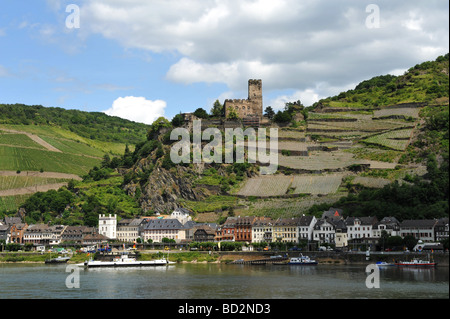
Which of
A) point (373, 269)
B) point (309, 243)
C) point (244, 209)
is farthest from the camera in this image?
point (244, 209)

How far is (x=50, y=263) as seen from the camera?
7894 cm

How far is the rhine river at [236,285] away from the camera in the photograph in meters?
39.8

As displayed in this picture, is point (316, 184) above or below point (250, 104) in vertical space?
below

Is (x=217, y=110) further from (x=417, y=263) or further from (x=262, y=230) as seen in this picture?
(x=417, y=263)

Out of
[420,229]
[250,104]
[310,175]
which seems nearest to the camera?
[420,229]

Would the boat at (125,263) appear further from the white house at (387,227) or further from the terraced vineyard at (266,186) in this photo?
the terraced vineyard at (266,186)

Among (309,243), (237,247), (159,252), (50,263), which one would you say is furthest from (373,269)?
(50,263)

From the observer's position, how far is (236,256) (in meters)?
75.4

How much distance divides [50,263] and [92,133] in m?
112

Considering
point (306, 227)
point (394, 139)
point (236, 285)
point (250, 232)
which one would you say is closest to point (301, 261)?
point (306, 227)

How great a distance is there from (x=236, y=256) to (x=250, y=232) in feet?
31.6

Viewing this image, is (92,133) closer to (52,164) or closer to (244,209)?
(52,164)

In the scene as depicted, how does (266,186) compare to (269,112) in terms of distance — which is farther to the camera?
(269,112)

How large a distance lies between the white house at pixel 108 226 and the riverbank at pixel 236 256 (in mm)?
11075
